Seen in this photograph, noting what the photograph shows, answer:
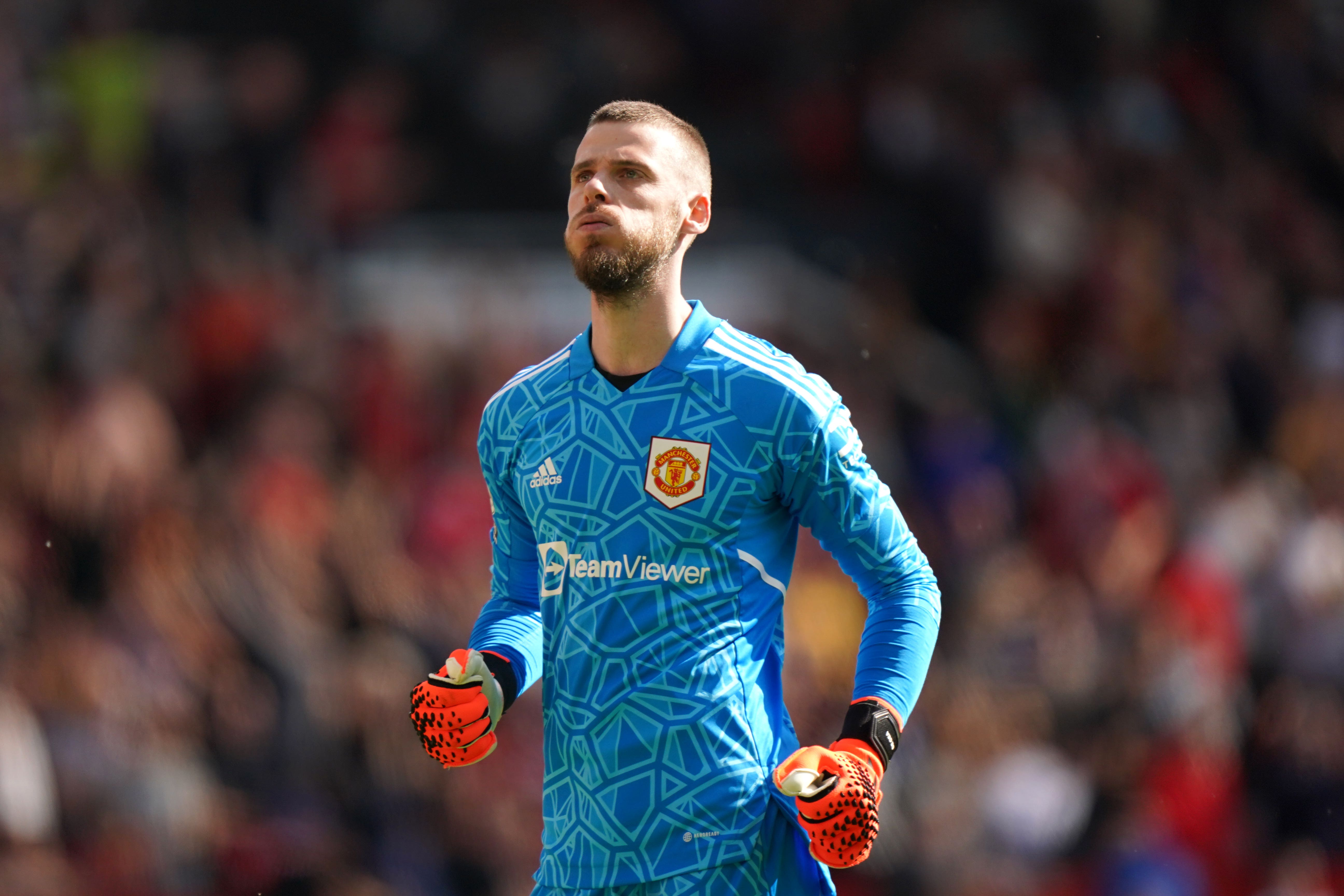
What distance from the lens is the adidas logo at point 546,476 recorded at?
3799 mm

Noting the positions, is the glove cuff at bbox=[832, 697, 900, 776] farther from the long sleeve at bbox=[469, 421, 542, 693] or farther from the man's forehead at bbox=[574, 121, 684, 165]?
the man's forehead at bbox=[574, 121, 684, 165]

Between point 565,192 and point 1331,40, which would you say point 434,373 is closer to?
point 565,192

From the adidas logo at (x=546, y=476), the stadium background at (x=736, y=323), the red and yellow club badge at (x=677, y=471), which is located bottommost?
the stadium background at (x=736, y=323)

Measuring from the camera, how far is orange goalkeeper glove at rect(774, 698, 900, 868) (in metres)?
3.28

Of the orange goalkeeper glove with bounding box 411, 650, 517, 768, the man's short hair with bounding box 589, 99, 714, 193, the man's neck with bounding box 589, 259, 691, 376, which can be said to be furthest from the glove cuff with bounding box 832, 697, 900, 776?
the man's short hair with bounding box 589, 99, 714, 193

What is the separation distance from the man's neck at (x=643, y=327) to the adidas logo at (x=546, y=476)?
0.90ft

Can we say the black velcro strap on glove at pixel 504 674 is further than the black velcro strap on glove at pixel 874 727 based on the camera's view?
Yes

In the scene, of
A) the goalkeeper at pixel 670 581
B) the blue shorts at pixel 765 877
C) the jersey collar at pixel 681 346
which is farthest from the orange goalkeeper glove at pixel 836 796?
the jersey collar at pixel 681 346

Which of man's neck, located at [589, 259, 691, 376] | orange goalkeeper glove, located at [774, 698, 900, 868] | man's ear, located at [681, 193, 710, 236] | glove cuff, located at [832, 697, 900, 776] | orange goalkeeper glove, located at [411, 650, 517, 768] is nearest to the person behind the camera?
orange goalkeeper glove, located at [774, 698, 900, 868]

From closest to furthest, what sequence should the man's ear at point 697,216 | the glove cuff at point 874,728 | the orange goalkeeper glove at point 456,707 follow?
the glove cuff at point 874,728, the orange goalkeeper glove at point 456,707, the man's ear at point 697,216

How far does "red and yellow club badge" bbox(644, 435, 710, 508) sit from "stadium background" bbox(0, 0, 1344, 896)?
4.89 m

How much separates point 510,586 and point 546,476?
1.44ft

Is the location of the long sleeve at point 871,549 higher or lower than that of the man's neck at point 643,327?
lower

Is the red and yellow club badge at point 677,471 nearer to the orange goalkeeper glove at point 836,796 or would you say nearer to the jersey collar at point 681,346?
the jersey collar at point 681,346
